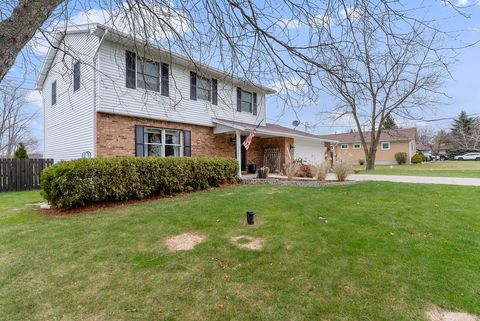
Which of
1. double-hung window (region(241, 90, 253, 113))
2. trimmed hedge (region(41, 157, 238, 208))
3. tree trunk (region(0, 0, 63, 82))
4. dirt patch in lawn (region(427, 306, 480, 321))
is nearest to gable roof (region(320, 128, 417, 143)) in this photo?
double-hung window (region(241, 90, 253, 113))

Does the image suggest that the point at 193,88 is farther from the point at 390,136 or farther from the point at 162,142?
the point at 390,136

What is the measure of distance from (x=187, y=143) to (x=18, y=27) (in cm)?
1098

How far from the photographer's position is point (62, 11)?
3.48 m

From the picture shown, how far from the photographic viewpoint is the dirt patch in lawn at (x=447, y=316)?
8.33ft

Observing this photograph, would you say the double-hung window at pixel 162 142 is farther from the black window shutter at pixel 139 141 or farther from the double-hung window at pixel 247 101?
the double-hung window at pixel 247 101

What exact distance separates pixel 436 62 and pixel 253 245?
326cm

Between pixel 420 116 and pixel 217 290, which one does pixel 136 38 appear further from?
pixel 420 116

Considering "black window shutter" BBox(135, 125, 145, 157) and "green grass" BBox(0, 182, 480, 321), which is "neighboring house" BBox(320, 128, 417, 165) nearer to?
"black window shutter" BBox(135, 125, 145, 157)

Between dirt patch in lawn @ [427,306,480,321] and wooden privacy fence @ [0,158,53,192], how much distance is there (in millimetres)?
13781

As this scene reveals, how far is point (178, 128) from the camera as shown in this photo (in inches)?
490

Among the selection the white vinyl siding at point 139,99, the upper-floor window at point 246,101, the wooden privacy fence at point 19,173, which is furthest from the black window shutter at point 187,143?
the wooden privacy fence at point 19,173

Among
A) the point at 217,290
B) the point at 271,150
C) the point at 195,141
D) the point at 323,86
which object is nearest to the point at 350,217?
the point at 323,86

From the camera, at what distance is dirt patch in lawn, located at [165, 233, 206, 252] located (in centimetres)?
441

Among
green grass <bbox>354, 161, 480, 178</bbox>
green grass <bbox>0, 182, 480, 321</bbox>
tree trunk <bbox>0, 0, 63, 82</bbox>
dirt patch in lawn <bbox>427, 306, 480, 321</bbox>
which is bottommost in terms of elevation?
dirt patch in lawn <bbox>427, 306, 480, 321</bbox>
